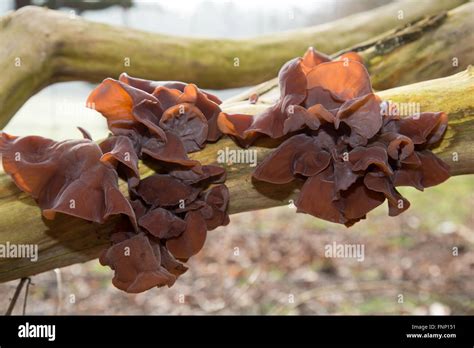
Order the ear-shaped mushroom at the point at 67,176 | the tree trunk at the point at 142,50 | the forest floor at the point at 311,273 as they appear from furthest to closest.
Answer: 1. the forest floor at the point at 311,273
2. the tree trunk at the point at 142,50
3. the ear-shaped mushroom at the point at 67,176

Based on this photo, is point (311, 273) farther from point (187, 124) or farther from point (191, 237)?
point (187, 124)

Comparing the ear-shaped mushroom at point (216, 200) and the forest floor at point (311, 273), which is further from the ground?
the ear-shaped mushroom at point (216, 200)

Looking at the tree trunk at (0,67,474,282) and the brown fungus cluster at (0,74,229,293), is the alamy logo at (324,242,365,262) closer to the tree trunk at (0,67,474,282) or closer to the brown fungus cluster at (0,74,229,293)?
the tree trunk at (0,67,474,282)

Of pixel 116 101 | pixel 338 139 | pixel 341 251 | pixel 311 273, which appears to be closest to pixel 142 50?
pixel 116 101

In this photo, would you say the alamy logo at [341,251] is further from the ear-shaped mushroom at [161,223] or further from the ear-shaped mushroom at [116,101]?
the ear-shaped mushroom at [116,101]

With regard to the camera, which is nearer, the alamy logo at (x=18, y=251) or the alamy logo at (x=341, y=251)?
the alamy logo at (x=18, y=251)

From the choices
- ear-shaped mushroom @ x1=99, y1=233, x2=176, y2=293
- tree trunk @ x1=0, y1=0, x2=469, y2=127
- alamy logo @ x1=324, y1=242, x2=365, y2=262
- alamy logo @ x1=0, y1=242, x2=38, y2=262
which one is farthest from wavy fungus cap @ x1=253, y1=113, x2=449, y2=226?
alamy logo @ x1=324, y1=242, x2=365, y2=262

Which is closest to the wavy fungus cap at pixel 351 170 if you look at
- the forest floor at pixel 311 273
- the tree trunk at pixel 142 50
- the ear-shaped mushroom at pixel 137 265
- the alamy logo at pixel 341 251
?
the ear-shaped mushroom at pixel 137 265
